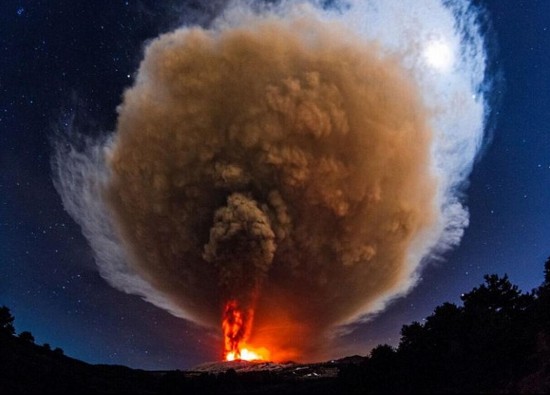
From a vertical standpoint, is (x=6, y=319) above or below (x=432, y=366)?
above

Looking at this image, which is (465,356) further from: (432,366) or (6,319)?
(6,319)

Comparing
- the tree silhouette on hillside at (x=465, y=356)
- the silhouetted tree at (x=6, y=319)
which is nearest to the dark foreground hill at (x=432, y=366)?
the tree silhouette on hillside at (x=465, y=356)

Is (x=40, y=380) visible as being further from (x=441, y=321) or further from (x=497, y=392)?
(x=441, y=321)

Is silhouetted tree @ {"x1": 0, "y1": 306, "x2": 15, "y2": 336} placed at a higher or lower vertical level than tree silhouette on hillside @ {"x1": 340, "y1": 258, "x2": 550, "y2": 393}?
higher

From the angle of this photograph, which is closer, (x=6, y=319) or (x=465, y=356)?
(x=465, y=356)

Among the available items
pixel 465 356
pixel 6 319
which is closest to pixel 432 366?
pixel 465 356

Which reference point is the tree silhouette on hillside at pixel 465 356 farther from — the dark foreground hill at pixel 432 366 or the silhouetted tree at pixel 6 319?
the silhouetted tree at pixel 6 319

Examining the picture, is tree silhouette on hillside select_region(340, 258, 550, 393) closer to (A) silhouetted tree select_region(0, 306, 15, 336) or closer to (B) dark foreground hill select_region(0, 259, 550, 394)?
(B) dark foreground hill select_region(0, 259, 550, 394)

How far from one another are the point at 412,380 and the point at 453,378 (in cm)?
261

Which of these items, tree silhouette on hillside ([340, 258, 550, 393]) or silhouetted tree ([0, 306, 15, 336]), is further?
silhouetted tree ([0, 306, 15, 336])

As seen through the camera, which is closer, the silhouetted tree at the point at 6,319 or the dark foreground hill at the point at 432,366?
the dark foreground hill at the point at 432,366

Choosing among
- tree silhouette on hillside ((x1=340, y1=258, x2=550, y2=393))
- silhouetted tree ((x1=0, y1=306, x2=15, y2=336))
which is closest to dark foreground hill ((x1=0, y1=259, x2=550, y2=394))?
tree silhouette on hillside ((x1=340, y1=258, x2=550, y2=393))

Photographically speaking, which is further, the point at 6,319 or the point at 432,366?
the point at 6,319

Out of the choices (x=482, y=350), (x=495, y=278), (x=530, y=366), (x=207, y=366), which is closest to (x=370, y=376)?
(x=482, y=350)
